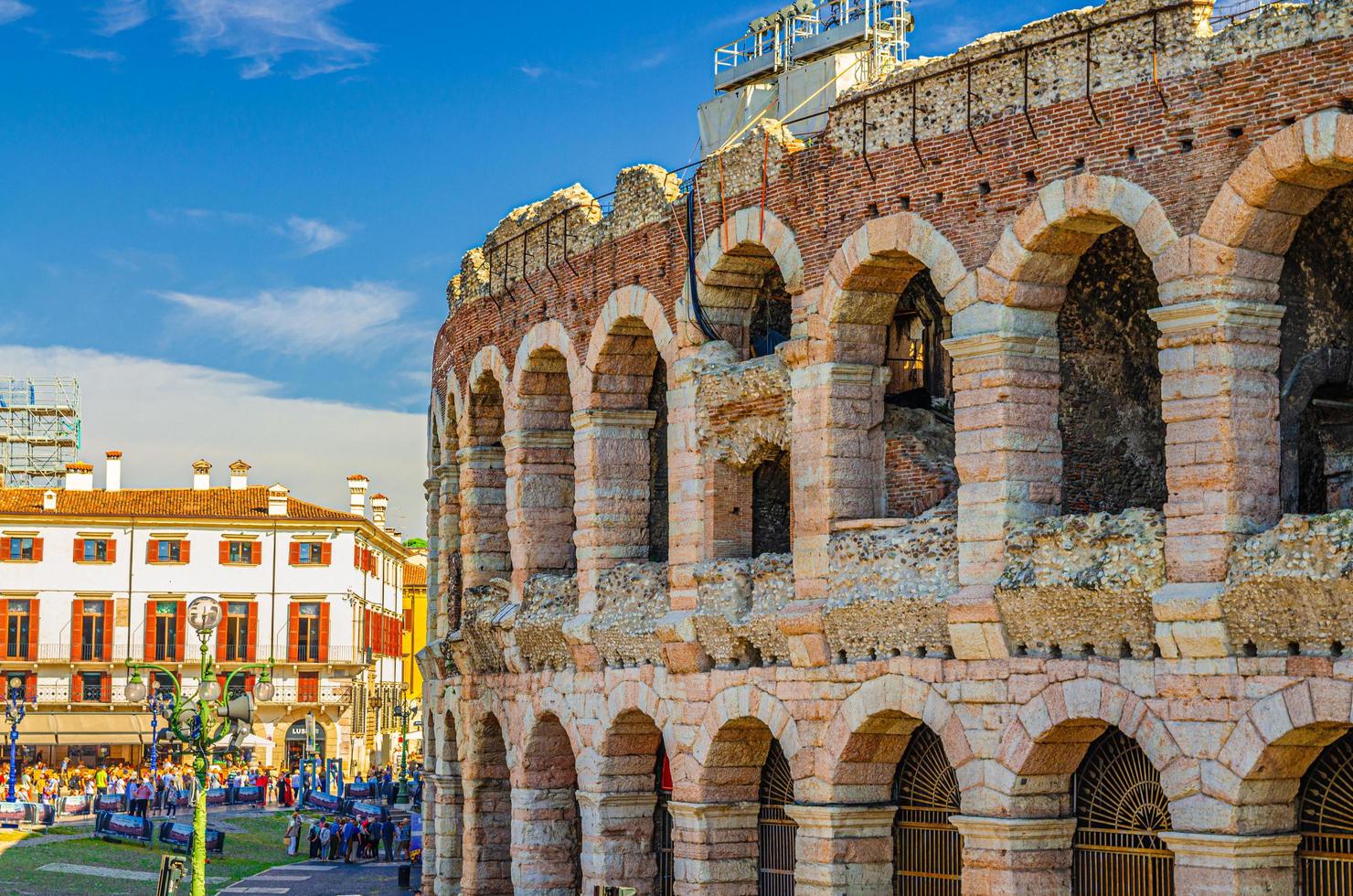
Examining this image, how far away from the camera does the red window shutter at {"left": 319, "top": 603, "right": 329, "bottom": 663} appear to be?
235 ft

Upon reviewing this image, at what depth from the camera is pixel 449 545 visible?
1358 inches

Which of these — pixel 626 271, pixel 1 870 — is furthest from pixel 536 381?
pixel 1 870

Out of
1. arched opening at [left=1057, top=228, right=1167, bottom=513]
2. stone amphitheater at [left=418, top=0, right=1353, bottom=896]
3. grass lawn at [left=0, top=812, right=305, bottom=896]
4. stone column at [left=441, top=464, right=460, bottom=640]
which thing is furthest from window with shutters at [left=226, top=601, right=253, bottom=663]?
arched opening at [left=1057, top=228, right=1167, bottom=513]

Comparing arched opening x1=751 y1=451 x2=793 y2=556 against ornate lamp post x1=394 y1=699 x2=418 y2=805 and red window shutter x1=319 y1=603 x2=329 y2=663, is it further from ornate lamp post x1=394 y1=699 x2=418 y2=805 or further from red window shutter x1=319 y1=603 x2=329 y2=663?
red window shutter x1=319 y1=603 x2=329 y2=663

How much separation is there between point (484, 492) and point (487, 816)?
5157 mm

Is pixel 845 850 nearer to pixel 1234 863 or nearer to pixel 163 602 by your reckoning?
pixel 1234 863

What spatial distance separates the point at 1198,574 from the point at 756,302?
28.9 ft

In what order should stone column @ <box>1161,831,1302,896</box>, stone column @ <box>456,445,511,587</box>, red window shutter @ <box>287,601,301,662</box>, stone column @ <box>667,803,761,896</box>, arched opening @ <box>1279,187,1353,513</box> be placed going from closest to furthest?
1. stone column @ <box>1161,831,1302,896</box>
2. arched opening @ <box>1279,187,1353,513</box>
3. stone column @ <box>667,803,761,896</box>
4. stone column @ <box>456,445,511,587</box>
5. red window shutter @ <box>287,601,301,662</box>

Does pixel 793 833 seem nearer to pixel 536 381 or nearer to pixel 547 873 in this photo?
pixel 547 873

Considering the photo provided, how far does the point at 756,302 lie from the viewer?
25891 mm

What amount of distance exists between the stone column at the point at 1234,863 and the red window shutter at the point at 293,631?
183 feet

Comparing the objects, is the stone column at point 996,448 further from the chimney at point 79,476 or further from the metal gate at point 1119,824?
the chimney at point 79,476

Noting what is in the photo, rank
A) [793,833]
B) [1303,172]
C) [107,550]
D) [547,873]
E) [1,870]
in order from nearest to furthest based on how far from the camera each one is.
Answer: [1303,172]
[793,833]
[547,873]
[1,870]
[107,550]

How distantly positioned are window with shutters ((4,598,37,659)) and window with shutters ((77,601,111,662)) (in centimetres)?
170
